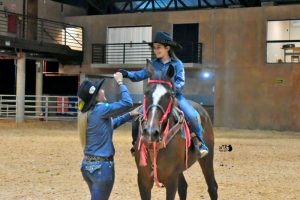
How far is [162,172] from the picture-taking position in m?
4.45

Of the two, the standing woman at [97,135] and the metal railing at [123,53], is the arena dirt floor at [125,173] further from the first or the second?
the metal railing at [123,53]

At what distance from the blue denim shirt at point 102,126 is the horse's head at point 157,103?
0.59 ft

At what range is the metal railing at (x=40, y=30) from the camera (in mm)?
25625

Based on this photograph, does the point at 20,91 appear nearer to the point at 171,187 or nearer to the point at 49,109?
the point at 49,109

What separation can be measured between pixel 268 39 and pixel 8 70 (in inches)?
623

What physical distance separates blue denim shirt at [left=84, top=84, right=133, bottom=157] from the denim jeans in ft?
0.29

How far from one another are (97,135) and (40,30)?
24835 mm

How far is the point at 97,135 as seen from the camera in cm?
417

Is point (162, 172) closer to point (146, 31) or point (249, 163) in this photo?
point (249, 163)

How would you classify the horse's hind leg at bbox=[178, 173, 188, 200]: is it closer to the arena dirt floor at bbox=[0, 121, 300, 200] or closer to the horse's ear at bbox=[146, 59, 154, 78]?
the arena dirt floor at bbox=[0, 121, 300, 200]

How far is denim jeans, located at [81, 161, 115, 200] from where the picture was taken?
407 cm

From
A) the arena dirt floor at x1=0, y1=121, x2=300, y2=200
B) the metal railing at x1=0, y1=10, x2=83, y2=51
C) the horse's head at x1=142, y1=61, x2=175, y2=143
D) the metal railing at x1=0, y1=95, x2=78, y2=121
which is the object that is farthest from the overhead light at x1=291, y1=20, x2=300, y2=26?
the horse's head at x1=142, y1=61, x2=175, y2=143

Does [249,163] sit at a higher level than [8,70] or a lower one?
lower

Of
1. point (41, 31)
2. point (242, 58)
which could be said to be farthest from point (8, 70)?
point (242, 58)
